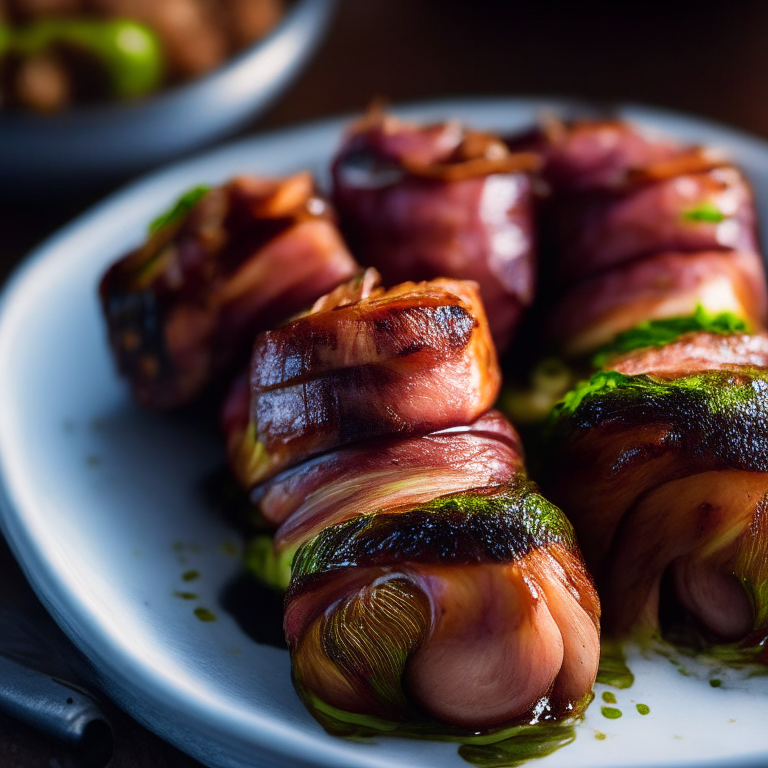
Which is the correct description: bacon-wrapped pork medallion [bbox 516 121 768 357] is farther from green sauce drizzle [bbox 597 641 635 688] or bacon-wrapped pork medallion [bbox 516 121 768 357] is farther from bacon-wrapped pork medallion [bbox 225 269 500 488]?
green sauce drizzle [bbox 597 641 635 688]

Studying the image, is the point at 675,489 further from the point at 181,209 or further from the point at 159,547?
the point at 181,209

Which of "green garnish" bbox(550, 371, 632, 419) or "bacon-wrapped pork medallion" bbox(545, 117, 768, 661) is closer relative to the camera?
"bacon-wrapped pork medallion" bbox(545, 117, 768, 661)

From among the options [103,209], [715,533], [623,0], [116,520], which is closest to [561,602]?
[715,533]

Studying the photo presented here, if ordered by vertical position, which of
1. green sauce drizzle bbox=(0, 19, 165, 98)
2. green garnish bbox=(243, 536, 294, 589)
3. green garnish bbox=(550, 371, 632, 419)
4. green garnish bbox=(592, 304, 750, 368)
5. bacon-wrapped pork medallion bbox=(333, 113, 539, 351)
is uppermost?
green sauce drizzle bbox=(0, 19, 165, 98)

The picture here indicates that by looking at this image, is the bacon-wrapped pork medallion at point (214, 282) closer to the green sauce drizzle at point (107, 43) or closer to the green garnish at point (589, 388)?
the green garnish at point (589, 388)

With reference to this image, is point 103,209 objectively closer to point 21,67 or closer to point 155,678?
point 21,67

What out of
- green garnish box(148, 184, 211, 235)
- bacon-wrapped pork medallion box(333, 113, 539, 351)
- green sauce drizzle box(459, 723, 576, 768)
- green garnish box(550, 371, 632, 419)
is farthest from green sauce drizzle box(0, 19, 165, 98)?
green sauce drizzle box(459, 723, 576, 768)
